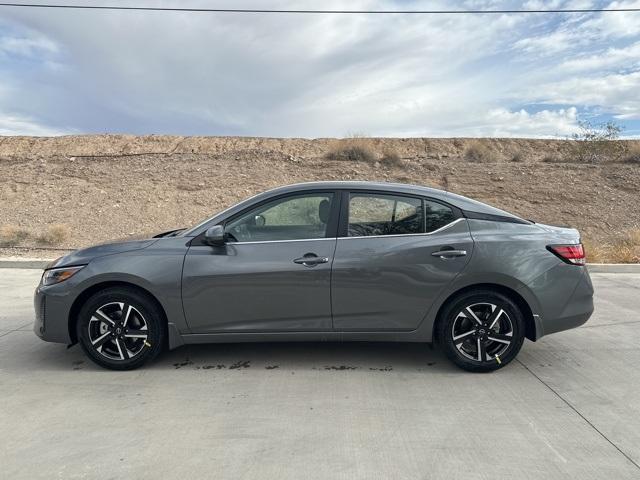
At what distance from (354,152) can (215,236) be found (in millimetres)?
16759

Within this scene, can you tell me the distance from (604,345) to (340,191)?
317cm

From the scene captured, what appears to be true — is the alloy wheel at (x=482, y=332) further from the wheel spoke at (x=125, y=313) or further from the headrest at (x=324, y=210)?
the wheel spoke at (x=125, y=313)

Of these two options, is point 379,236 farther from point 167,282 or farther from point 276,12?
point 276,12

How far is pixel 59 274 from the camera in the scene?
4359 mm

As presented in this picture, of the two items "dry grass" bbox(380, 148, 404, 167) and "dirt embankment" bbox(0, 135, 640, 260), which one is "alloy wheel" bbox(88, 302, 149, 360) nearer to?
"dirt embankment" bbox(0, 135, 640, 260)

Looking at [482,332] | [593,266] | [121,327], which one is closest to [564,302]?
[482,332]

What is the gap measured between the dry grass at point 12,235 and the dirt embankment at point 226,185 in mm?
74

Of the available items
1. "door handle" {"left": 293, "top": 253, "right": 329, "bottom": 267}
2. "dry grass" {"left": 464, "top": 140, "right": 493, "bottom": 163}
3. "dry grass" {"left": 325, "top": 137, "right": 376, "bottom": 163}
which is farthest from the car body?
"dry grass" {"left": 464, "top": 140, "right": 493, "bottom": 163}

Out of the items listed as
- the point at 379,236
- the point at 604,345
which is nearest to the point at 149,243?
the point at 379,236

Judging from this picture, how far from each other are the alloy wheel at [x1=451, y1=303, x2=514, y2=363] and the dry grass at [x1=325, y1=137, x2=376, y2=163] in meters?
16.1

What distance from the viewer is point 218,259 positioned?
4.26 meters

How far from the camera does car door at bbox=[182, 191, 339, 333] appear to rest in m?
4.22

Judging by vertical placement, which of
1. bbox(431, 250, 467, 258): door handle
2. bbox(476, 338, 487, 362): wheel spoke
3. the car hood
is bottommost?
bbox(476, 338, 487, 362): wheel spoke

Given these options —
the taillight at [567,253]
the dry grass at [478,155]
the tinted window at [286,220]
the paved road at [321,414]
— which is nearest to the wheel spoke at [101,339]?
the paved road at [321,414]
